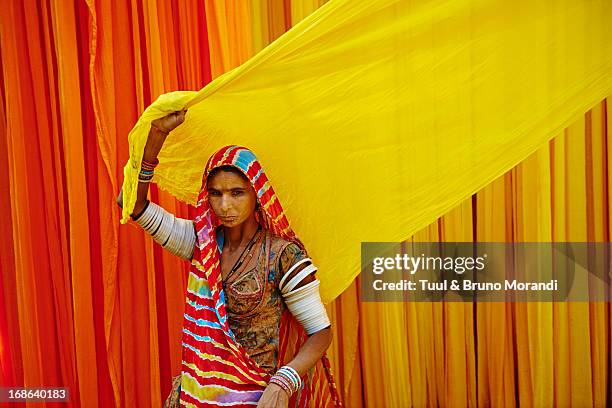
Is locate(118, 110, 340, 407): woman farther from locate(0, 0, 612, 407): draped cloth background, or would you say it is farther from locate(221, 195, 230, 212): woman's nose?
locate(0, 0, 612, 407): draped cloth background

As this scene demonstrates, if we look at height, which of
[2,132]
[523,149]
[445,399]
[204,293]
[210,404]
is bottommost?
[445,399]

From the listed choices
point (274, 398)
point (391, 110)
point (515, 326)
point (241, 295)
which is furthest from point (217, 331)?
point (515, 326)

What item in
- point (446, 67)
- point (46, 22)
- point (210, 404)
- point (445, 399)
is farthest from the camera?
point (445, 399)

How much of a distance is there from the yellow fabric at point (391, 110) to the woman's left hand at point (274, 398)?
1.55ft

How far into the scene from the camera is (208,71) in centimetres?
260

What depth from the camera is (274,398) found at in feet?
5.80

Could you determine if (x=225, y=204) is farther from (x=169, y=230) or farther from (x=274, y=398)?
(x=274, y=398)

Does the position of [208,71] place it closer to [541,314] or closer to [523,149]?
[523,149]

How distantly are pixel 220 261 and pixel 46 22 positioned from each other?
4.02 feet

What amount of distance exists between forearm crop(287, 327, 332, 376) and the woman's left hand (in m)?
0.08

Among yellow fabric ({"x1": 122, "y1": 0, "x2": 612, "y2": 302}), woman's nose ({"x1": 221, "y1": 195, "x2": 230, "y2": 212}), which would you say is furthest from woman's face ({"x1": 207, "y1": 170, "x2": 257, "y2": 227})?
yellow fabric ({"x1": 122, "y1": 0, "x2": 612, "y2": 302})

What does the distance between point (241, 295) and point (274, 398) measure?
0.92 ft

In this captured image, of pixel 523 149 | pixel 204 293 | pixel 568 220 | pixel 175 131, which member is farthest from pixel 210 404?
pixel 568 220

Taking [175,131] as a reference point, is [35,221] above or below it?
below
